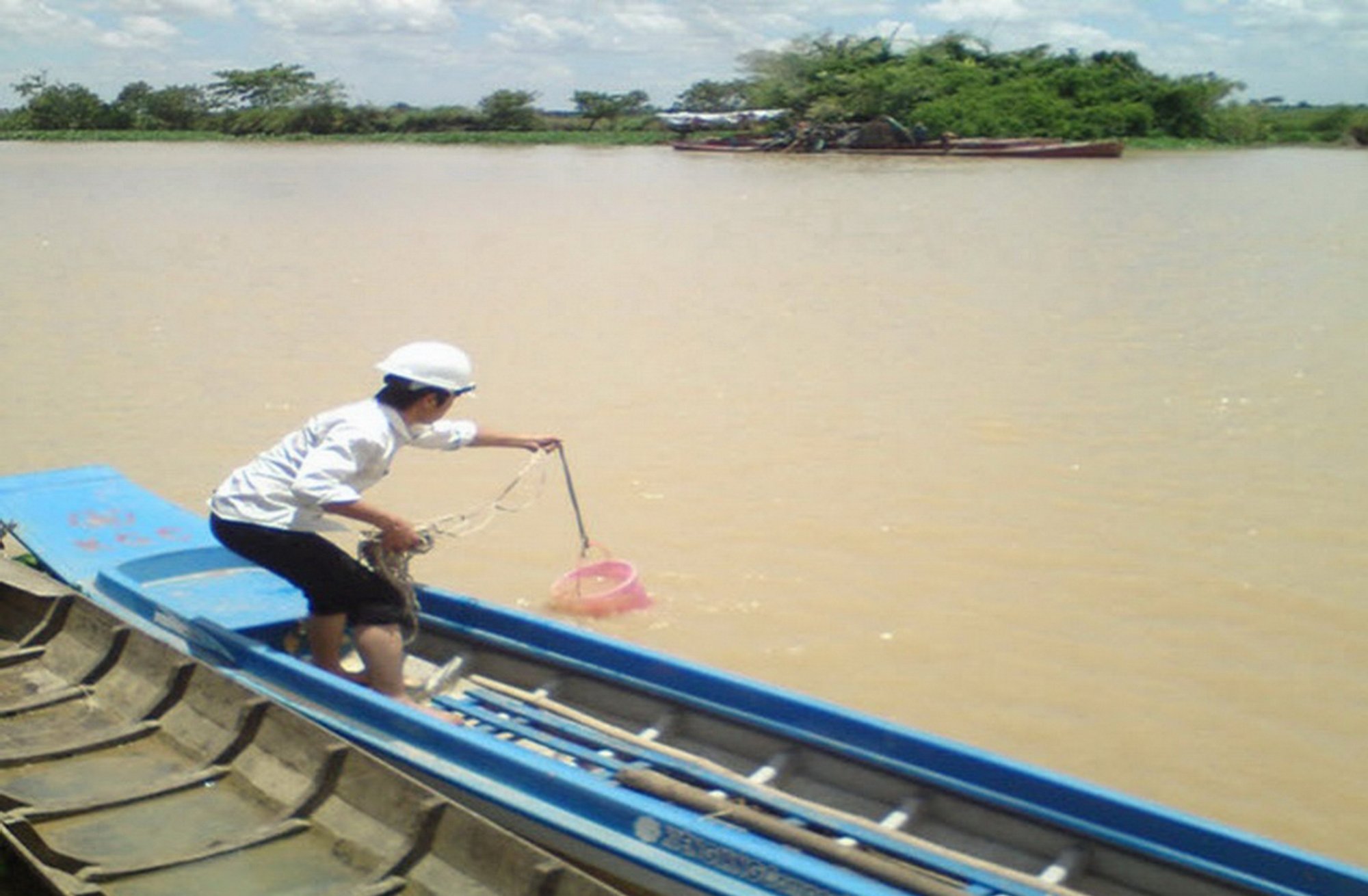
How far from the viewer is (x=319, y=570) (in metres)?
4.49

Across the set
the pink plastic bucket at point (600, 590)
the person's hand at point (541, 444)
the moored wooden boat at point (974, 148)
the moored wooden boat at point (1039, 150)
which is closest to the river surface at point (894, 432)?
the pink plastic bucket at point (600, 590)

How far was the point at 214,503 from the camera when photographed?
455 cm

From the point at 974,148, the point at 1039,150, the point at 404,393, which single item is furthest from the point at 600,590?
the point at 974,148

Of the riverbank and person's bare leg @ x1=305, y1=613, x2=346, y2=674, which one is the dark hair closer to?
person's bare leg @ x1=305, y1=613, x2=346, y2=674

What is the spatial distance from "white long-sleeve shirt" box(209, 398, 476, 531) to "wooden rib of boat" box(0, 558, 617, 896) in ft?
1.71

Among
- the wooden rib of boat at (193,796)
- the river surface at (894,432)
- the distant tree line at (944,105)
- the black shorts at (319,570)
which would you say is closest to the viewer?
the wooden rib of boat at (193,796)

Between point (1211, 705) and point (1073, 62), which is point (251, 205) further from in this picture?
point (1073, 62)

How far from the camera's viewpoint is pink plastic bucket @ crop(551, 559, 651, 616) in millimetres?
6195

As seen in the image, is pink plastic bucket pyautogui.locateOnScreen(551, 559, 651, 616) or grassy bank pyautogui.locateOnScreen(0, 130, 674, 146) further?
grassy bank pyautogui.locateOnScreen(0, 130, 674, 146)

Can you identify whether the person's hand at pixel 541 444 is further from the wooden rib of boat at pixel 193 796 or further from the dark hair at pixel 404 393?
the wooden rib of boat at pixel 193 796

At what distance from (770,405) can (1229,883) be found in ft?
21.6

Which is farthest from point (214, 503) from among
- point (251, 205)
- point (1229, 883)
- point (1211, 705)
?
point (251, 205)

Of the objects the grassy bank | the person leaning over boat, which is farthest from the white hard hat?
the grassy bank

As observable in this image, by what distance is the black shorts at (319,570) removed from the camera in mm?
4465
